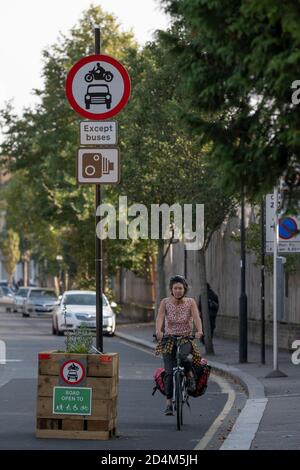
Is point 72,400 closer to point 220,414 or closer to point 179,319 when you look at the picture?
point 179,319

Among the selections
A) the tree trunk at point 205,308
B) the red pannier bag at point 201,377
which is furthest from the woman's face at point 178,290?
the tree trunk at point 205,308

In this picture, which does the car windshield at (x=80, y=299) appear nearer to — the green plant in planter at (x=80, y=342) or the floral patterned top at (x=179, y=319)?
the floral patterned top at (x=179, y=319)

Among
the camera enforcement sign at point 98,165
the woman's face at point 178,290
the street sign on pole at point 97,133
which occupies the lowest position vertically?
the woman's face at point 178,290

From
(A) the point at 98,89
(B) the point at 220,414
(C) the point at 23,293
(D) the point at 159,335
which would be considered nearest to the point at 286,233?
(B) the point at 220,414

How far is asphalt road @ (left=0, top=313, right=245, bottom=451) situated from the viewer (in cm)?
1430

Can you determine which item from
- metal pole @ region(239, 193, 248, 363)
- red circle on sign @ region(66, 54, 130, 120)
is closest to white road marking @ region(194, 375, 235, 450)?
metal pole @ region(239, 193, 248, 363)

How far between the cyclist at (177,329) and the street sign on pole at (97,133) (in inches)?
76.9

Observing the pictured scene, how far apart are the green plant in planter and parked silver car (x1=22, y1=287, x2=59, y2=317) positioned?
183 feet

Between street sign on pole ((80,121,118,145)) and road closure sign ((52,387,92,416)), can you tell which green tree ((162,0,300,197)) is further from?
street sign on pole ((80,121,118,145))

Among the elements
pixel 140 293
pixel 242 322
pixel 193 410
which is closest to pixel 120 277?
pixel 140 293

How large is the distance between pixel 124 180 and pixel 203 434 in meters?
21.8

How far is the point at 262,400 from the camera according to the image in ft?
65.9

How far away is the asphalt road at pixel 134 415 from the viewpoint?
1430cm
